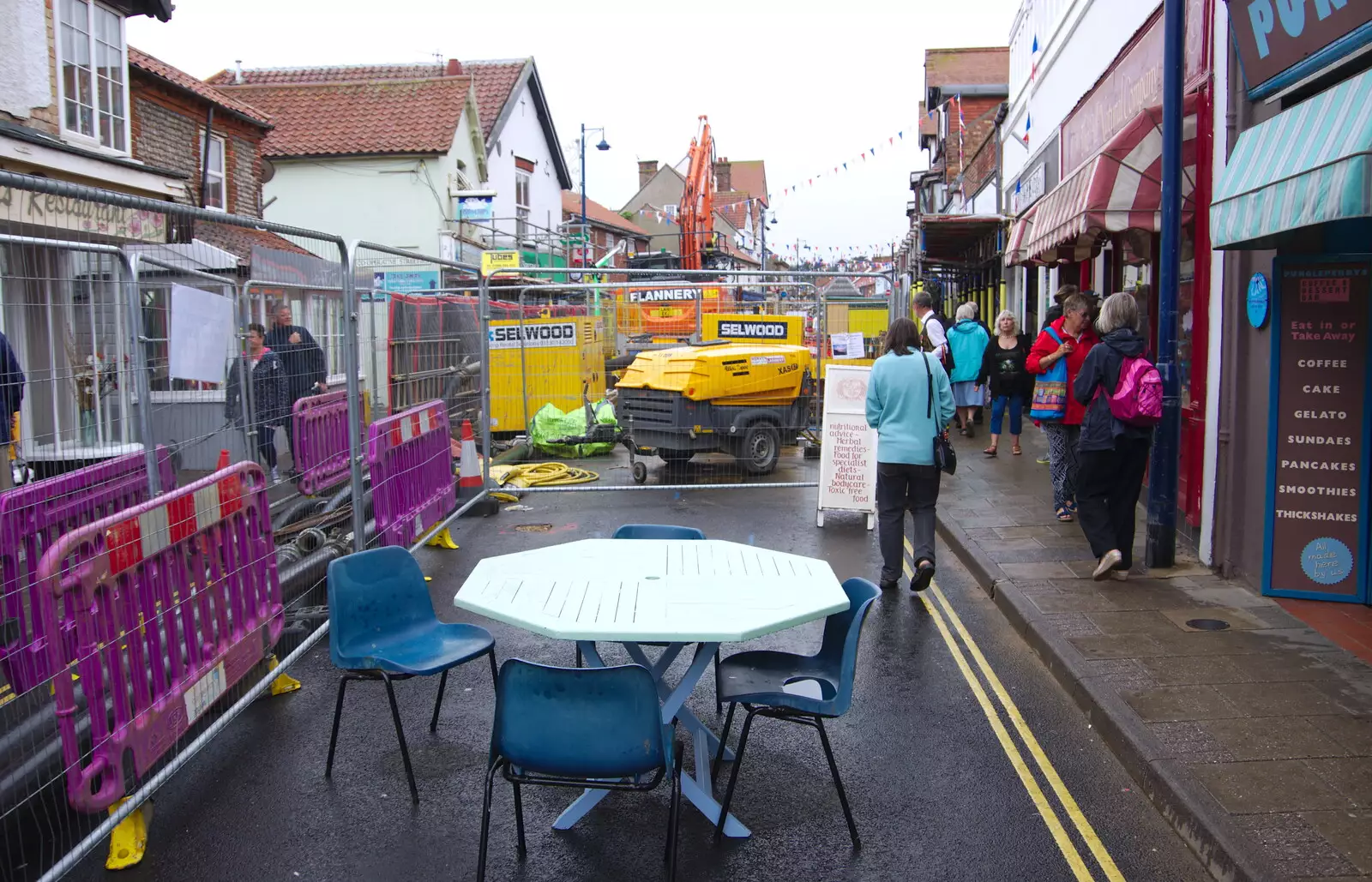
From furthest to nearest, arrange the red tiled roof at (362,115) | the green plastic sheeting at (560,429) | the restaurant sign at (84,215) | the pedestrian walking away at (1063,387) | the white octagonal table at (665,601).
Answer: the red tiled roof at (362,115)
the green plastic sheeting at (560,429)
the pedestrian walking away at (1063,387)
the restaurant sign at (84,215)
the white octagonal table at (665,601)

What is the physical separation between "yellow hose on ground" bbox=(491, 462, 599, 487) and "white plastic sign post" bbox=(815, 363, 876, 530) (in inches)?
140

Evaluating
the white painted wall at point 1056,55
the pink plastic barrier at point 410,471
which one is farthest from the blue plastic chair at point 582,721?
the white painted wall at point 1056,55

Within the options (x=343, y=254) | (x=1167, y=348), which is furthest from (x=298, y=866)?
(x=1167, y=348)

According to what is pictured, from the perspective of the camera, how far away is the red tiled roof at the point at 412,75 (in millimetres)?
33594

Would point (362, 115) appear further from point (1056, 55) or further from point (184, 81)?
point (1056, 55)

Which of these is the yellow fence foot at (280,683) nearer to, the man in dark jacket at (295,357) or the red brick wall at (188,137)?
the man in dark jacket at (295,357)

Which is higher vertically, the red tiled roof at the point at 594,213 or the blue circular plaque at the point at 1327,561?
the red tiled roof at the point at 594,213

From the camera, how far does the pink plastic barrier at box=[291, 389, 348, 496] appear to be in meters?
6.62

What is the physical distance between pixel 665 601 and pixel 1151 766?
7.03ft

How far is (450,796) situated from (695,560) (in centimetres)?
145

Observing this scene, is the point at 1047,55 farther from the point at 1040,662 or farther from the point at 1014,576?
the point at 1040,662

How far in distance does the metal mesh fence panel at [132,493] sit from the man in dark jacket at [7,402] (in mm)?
27

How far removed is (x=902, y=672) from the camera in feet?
19.6

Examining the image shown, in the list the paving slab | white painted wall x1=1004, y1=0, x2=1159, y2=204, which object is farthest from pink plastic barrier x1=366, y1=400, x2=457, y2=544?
white painted wall x1=1004, y1=0, x2=1159, y2=204
